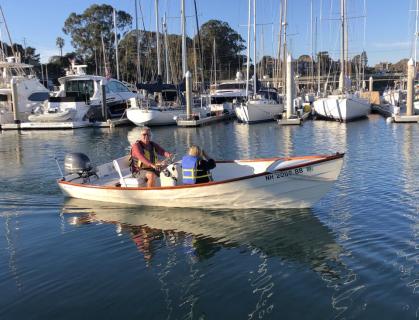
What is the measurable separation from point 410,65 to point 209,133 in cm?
1430

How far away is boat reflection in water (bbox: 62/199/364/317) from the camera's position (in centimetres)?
682

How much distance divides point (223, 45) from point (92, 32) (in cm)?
2635

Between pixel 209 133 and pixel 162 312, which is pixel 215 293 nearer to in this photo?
pixel 162 312

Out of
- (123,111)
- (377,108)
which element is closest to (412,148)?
(377,108)

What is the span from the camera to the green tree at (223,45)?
95812 millimetres

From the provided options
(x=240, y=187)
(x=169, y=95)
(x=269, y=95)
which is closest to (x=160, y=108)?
(x=169, y=95)

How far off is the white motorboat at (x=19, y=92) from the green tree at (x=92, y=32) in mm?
44856

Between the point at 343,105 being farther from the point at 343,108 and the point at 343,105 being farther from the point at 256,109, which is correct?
the point at 256,109

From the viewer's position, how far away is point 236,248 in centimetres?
864

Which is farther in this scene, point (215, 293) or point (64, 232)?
point (64, 232)

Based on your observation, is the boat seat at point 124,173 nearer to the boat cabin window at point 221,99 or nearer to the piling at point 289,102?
the piling at point 289,102

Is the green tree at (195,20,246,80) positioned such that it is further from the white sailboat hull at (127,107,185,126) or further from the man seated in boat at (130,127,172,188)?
the man seated in boat at (130,127,172,188)

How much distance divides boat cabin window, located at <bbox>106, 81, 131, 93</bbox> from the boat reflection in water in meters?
32.1

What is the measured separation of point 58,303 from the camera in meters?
6.62
